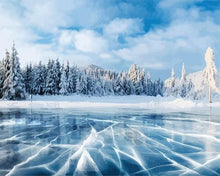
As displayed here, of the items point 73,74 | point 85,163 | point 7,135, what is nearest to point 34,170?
point 85,163

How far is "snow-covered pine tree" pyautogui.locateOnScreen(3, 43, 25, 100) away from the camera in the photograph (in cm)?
2884

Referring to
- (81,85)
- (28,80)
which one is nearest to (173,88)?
(81,85)

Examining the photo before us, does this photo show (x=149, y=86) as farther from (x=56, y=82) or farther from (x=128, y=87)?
(x=56, y=82)

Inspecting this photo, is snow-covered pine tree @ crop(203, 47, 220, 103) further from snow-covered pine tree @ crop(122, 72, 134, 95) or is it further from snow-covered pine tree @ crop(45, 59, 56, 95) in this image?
snow-covered pine tree @ crop(45, 59, 56, 95)

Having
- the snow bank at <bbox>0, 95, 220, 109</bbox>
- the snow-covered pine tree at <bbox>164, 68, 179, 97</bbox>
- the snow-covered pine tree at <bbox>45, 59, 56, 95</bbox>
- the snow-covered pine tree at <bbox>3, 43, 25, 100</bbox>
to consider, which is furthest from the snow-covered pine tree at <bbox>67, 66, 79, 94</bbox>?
the snow-covered pine tree at <bbox>164, 68, 179, 97</bbox>

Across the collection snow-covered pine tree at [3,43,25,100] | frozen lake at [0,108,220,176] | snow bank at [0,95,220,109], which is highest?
snow-covered pine tree at [3,43,25,100]

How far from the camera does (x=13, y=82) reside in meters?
29.1

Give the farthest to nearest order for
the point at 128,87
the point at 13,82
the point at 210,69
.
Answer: the point at 128,87 → the point at 210,69 → the point at 13,82

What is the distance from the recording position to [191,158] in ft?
15.1

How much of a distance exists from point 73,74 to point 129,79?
19716 millimetres

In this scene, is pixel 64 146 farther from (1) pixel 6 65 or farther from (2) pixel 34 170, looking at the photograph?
(1) pixel 6 65

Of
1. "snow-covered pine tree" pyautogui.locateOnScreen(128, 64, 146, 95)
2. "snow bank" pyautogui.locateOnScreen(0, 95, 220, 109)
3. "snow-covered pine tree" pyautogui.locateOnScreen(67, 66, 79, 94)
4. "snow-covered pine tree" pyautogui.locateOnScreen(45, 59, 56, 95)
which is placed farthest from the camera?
"snow-covered pine tree" pyautogui.locateOnScreen(128, 64, 146, 95)

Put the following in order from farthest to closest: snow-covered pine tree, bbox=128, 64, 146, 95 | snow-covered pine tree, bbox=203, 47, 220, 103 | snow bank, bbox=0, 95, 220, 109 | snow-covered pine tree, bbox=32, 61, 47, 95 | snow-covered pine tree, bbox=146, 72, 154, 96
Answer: snow-covered pine tree, bbox=146, 72, 154, 96
snow-covered pine tree, bbox=128, 64, 146, 95
snow-covered pine tree, bbox=32, 61, 47, 95
snow-covered pine tree, bbox=203, 47, 220, 103
snow bank, bbox=0, 95, 220, 109

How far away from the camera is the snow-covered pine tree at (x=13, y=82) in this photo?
2884 cm
